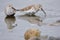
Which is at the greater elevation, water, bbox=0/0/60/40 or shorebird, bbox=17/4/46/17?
shorebird, bbox=17/4/46/17

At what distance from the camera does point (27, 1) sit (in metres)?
11.9

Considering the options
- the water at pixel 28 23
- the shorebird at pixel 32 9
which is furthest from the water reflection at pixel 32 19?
the shorebird at pixel 32 9

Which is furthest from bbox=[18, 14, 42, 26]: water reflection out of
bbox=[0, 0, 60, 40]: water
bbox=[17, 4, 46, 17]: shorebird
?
bbox=[17, 4, 46, 17]: shorebird

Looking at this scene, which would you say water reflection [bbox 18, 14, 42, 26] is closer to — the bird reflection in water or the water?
the water

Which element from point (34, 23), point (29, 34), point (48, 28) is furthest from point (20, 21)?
point (29, 34)

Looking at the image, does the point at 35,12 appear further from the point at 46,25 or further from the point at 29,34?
the point at 29,34

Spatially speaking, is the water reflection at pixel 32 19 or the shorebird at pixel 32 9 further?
the shorebird at pixel 32 9

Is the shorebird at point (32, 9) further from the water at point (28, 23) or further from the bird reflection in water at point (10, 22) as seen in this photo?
the bird reflection in water at point (10, 22)

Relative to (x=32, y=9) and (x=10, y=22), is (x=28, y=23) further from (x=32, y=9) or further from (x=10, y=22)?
(x=32, y=9)

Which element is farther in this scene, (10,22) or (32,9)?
(32,9)

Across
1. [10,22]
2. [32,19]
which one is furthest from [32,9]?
[10,22]

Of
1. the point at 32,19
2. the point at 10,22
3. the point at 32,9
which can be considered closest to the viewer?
the point at 10,22

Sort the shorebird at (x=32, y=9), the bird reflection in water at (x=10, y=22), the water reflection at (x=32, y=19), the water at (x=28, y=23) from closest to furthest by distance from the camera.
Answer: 1. the water at (x=28, y=23)
2. the bird reflection in water at (x=10, y=22)
3. the water reflection at (x=32, y=19)
4. the shorebird at (x=32, y=9)

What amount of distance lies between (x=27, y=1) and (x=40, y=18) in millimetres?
2484
